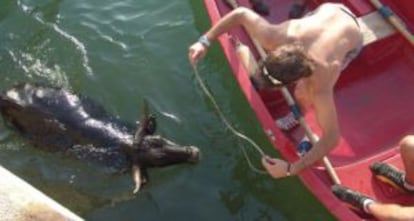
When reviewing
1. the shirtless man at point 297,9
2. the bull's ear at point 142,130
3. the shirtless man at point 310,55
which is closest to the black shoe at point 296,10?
the shirtless man at point 297,9

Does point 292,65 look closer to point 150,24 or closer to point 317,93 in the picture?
point 317,93

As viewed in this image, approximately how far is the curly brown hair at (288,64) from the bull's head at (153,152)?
1721 mm

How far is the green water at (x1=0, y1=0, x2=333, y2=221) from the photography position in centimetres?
678

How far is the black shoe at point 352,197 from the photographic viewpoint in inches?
220

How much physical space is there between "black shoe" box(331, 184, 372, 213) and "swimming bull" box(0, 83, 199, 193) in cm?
156

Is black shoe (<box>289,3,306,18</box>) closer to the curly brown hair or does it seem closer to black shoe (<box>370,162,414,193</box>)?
black shoe (<box>370,162,414,193</box>)

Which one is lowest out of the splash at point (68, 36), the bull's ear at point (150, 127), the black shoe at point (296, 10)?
the bull's ear at point (150, 127)

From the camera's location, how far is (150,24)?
8406 mm

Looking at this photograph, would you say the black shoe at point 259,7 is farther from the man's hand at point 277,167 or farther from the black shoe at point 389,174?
the black shoe at point 389,174

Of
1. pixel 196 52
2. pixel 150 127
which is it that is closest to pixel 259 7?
pixel 196 52

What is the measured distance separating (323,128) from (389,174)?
2.90ft

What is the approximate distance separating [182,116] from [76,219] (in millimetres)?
2832

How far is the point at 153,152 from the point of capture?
6441mm

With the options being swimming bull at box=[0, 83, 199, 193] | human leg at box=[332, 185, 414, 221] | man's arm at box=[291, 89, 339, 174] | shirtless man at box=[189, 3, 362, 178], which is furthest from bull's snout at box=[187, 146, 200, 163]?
human leg at box=[332, 185, 414, 221]
